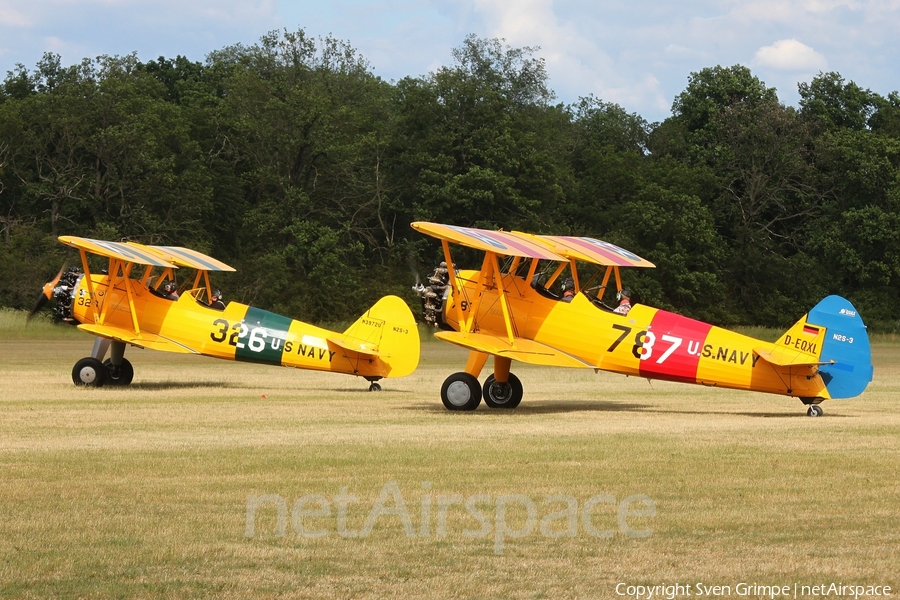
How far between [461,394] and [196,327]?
18.3 ft

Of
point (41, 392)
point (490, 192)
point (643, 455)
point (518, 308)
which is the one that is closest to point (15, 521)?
point (643, 455)

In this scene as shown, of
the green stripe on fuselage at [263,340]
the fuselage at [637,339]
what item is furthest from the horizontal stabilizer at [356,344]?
the fuselage at [637,339]

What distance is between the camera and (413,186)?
50750 millimetres

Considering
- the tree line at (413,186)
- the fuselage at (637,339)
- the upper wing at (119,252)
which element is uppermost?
the tree line at (413,186)

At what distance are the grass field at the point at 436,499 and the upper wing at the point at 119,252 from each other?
345 cm

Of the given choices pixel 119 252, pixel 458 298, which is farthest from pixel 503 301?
pixel 119 252

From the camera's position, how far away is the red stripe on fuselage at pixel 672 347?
598 inches

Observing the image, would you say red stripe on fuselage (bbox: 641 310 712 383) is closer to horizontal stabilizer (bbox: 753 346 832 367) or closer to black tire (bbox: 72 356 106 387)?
horizontal stabilizer (bbox: 753 346 832 367)

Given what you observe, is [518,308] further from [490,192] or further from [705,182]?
[705,182]

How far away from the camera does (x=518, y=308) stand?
16.6 m

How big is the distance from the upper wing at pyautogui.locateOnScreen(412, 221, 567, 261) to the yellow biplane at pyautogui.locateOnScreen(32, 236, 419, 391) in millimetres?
2616

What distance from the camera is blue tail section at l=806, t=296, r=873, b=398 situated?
1468 cm

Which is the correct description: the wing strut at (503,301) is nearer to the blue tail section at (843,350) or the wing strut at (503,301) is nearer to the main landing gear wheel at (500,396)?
the main landing gear wheel at (500,396)

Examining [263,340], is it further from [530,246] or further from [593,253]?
[593,253]
